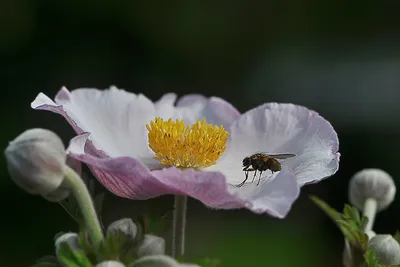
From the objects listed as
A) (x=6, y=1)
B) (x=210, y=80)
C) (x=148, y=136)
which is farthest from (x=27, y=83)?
(x=148, y=136)

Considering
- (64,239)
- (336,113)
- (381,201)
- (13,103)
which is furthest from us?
(336,113)

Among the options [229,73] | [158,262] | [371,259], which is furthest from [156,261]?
[229,73]

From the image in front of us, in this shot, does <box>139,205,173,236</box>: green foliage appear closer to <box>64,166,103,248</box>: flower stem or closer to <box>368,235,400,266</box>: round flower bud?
<box>64,166,103,248</box>: flower stem

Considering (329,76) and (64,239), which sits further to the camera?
(329,76)

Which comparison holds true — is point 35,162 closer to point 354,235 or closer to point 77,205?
point 77,205

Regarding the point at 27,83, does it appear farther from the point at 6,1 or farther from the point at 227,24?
the point at 227,24

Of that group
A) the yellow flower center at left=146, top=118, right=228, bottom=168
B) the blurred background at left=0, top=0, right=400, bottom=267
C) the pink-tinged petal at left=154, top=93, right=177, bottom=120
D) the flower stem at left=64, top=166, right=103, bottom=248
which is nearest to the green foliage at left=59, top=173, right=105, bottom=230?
the flower stem at left=64, top=166, right=103, bottom=248

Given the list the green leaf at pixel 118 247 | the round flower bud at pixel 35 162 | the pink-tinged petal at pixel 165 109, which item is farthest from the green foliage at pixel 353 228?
the pink-tinged petal at pixel 165 109
